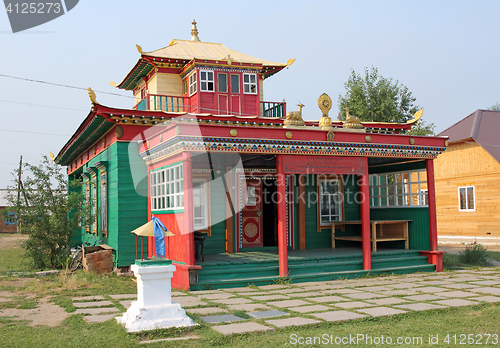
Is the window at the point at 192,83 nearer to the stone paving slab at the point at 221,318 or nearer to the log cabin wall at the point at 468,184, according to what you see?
the stone paving slab at the point at 221,318

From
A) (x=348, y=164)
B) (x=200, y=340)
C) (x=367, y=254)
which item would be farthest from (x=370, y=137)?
(x=200, y=340)

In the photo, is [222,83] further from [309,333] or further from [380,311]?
[309,333]

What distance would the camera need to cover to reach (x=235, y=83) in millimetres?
15469

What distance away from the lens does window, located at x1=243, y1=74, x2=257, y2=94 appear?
15.6 meters

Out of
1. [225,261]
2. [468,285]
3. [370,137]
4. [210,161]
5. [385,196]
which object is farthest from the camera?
[385,196]

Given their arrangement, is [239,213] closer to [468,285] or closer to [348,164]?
[348,164]

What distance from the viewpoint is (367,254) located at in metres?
10.9

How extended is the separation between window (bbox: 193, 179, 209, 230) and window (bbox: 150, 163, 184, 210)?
144 centimetres

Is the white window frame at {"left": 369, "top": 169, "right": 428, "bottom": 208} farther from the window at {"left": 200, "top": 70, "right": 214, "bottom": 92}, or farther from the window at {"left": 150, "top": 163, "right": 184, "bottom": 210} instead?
the window at {"left": 150, "top": 163, "right": 184, "bottom": 210}

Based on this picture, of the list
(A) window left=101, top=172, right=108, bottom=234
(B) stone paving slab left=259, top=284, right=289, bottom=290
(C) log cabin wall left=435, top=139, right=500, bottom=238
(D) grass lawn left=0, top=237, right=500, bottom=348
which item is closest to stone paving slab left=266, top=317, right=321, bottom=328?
(D) grass lawn left=0, top=237, right=500, bottom=348

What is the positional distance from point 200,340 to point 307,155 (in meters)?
5.79

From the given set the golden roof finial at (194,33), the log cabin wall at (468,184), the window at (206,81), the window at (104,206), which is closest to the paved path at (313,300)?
the window at (104,206)

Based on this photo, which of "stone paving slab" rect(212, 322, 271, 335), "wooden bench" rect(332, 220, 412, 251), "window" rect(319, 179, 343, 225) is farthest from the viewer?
"window" rect(319, 179, 343, 225)

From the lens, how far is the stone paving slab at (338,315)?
6.48 meters
